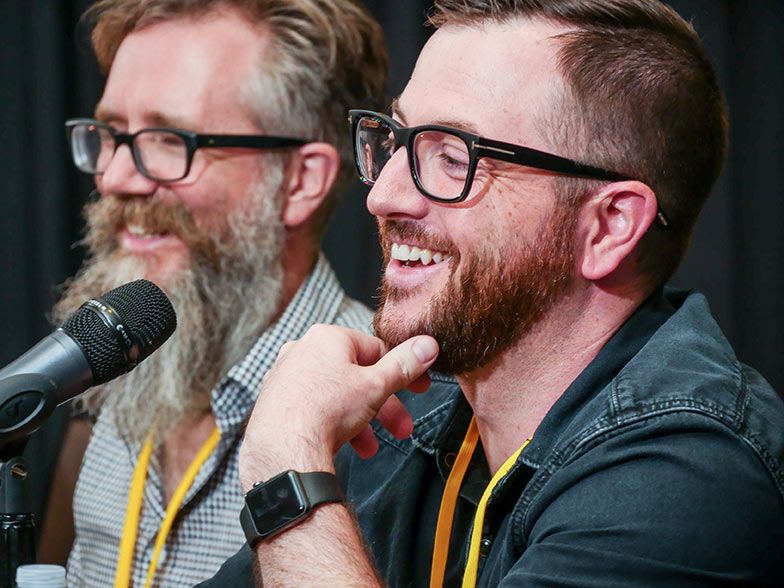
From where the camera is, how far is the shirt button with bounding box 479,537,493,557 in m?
1.50

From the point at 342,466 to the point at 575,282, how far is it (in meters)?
0.60

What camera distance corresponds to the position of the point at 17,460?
1.20 meters

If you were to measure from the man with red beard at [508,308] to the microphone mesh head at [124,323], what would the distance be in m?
0.24

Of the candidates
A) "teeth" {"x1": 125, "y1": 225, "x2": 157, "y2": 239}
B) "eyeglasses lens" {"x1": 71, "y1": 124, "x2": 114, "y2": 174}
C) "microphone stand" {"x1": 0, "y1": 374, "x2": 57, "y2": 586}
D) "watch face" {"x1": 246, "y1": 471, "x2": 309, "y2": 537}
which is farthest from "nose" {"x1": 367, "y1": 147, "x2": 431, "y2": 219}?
"eyeglasses lens" {"x1": 71, "y1": 124, "x2": 114, "y2": 174}

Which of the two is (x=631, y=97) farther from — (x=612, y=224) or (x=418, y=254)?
(x=418, y=254)

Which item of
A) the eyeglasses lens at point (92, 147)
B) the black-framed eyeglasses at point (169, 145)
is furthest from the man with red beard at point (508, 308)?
the eyeglasses lens at point (92, 147)

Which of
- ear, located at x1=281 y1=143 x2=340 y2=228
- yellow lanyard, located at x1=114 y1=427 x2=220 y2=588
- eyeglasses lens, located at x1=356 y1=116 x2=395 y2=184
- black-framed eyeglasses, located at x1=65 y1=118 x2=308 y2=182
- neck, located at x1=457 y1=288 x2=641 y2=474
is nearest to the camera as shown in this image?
neck, located at x1=457 y1=288 x2=641 y2=474

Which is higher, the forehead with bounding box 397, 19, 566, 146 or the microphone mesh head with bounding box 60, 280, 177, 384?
the forehead with bounding box 397, 19, 566, 146

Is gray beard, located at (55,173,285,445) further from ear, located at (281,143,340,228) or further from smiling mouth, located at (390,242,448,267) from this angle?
smiling mouth, located at (390,242,448,267)

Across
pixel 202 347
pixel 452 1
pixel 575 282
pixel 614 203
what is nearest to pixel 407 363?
pixel 575 282

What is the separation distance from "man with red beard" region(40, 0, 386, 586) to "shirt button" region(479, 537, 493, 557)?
2.81 ft

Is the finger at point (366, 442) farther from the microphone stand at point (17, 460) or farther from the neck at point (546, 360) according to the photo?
the microphone stand at point (17, 460)

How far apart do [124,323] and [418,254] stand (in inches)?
20.7

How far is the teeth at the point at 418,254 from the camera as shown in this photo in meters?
1.57
